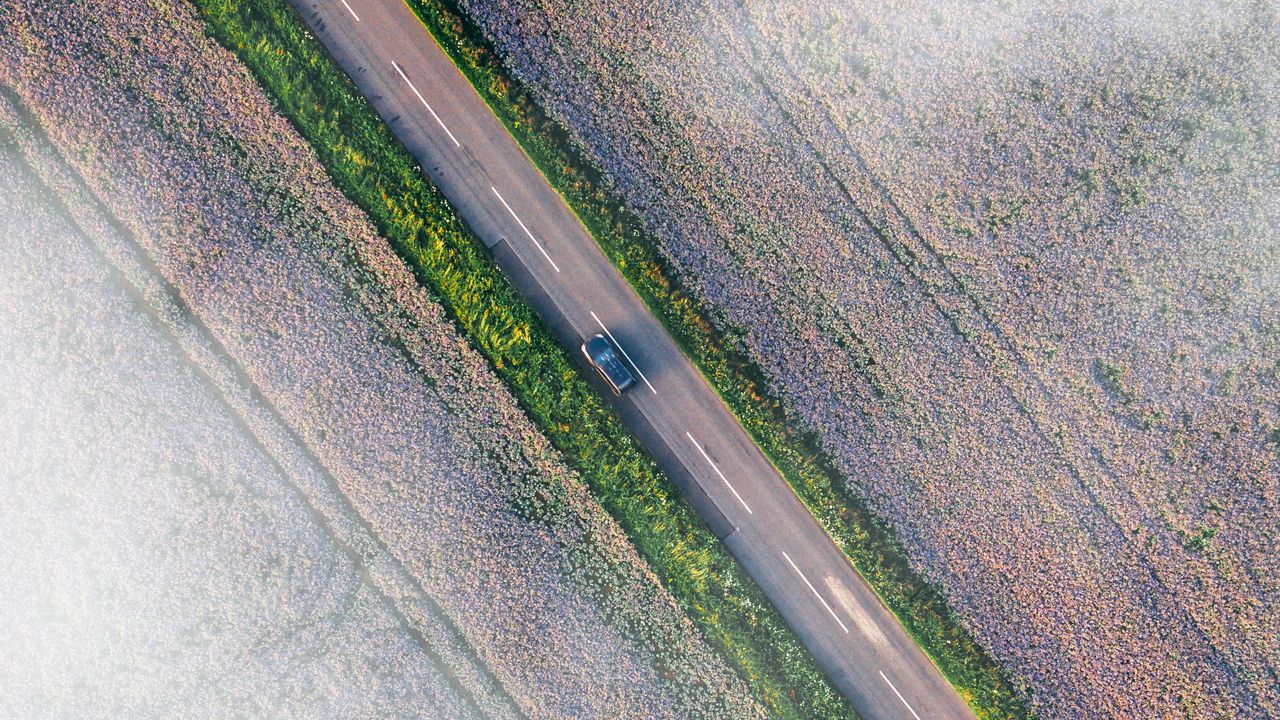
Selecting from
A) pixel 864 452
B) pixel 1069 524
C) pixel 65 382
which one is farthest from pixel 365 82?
pixel 1069 524

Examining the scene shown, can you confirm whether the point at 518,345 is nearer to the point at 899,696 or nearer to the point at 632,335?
the point at 632,335

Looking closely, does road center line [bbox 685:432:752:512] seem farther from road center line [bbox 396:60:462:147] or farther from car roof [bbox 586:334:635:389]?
road center line [bbox 396:60:462:147]

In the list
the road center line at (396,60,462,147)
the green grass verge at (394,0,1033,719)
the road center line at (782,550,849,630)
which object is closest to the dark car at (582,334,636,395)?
the green grass verge at (394,0,1033,719)

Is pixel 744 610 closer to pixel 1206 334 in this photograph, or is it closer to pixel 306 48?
pixel 1206 334

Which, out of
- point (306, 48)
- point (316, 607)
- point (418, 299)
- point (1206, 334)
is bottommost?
point (1206, 334)

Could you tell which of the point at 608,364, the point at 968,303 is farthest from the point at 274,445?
the point at 968,303

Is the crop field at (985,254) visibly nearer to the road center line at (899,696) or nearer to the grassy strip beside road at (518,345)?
the road center line at (899,696)

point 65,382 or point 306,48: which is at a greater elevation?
point 306,48
